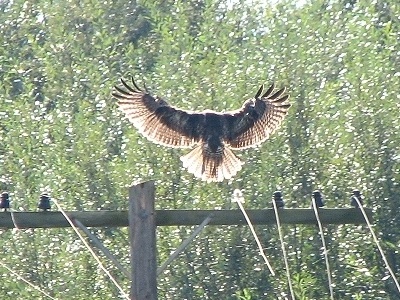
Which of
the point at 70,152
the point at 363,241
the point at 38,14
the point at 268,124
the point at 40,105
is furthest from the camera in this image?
the point at 38,14

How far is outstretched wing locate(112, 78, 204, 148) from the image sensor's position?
1096cm

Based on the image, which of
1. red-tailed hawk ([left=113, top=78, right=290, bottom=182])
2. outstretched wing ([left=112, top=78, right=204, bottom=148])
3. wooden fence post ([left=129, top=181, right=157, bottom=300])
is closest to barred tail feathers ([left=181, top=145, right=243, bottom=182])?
red-tailed hawk ([left=113, top=78, right=290, bottom=182])

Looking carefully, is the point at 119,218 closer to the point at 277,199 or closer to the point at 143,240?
the point at 143,240

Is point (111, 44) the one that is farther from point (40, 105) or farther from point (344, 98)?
point (344, 98)

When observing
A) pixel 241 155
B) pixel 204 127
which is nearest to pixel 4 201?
pixel 204 127

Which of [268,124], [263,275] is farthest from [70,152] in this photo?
[268,124]

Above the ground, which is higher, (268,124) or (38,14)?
(38,14)

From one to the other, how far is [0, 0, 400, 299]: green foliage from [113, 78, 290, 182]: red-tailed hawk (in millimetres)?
2882

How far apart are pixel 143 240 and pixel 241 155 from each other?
24.4 ft

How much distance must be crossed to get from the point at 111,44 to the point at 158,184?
12.6 feet

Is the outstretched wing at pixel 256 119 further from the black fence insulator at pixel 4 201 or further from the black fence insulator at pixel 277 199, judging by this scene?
the black fence insulator at pixel 4 201

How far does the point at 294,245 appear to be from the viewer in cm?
1477

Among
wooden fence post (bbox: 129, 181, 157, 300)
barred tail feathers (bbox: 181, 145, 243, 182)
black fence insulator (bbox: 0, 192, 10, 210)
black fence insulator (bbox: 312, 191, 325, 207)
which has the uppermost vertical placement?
barred tail feathers (bbox: 181, 145, 243, 182)

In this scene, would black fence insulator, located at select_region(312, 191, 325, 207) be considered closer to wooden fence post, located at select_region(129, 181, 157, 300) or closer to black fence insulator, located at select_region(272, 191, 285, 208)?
black fence insulator, located at select_region(272, 191, 285, 208)
